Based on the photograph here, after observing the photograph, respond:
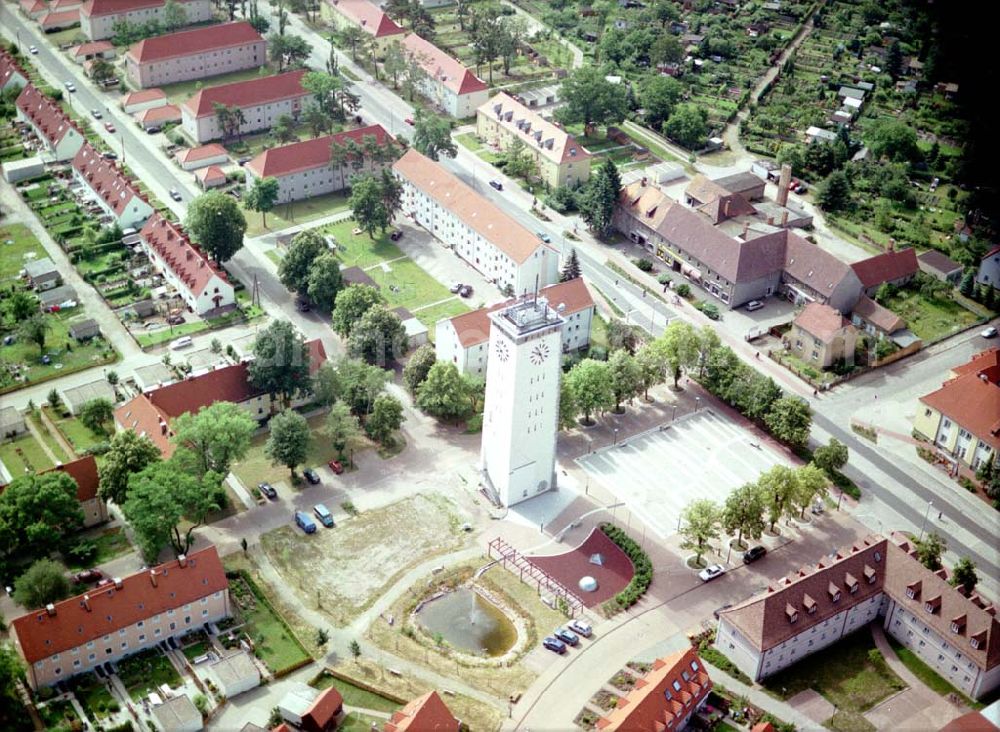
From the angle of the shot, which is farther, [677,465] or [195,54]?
[195,54]

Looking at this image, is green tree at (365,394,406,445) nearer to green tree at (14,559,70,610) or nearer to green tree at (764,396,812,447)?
green tree at (14,559,70,610)

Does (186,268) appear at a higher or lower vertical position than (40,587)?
higher

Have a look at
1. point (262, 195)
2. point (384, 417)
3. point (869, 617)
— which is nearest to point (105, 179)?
point (262, 195)

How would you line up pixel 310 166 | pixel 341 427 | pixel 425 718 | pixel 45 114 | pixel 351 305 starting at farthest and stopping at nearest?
pixel 45 114 → pixel 310 166 → pixel 351 305 → pixel 341 427 → pixel 425 718

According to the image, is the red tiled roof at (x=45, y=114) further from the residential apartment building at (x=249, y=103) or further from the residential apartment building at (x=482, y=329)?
the residential apartment building at (x=482, y=329)

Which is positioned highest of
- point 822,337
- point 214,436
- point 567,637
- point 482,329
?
point 482,329

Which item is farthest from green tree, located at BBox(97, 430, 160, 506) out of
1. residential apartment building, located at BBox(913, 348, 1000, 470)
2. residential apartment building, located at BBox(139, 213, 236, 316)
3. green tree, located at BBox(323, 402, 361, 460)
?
residential apartment building, located at BBox(913, 348, 1000, 470)

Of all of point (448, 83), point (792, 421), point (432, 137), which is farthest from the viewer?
point (448, 83)

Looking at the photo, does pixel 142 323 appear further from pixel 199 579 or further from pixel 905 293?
pixel 905 293

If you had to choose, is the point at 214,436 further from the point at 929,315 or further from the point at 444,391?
the point at 929,315
